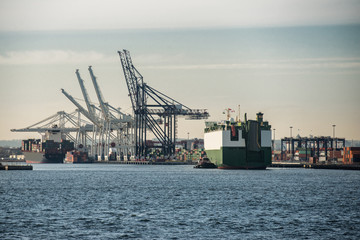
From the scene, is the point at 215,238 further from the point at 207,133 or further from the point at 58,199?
the point at 207,133

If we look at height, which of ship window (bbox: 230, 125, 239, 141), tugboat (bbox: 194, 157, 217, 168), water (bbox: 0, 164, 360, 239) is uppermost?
ship window (bbox: 230, 125, 239, 141)

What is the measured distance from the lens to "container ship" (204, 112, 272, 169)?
140875mm

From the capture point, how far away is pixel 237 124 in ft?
484

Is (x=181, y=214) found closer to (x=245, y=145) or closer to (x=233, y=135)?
(x=245, y=145)

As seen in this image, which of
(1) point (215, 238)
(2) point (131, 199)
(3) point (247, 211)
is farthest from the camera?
(2) point (131, 199)

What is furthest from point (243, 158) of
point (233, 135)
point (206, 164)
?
point (206, 164)

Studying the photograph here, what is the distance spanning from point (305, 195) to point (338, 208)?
587 inches

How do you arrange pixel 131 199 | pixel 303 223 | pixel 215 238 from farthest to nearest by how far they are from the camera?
pixel 131 199, pixel 303 223, pixel 215 238

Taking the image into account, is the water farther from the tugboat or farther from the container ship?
the tugboat

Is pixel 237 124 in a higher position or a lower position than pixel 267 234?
higher

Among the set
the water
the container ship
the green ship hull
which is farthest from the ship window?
the water

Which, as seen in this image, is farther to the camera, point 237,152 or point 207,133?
point 207,133

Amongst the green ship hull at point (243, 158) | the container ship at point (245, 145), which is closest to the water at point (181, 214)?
the container ship at point (245, 145)

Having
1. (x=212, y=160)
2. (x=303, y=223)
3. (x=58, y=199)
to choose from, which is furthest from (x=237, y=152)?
(x=303, y=223)
